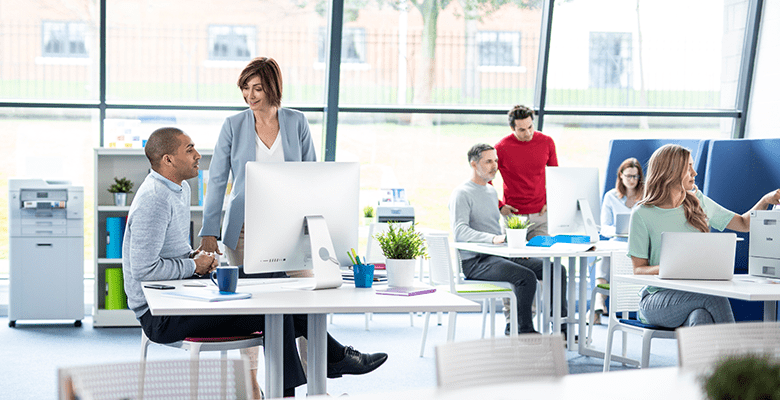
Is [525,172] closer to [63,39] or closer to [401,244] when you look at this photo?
[401,244]

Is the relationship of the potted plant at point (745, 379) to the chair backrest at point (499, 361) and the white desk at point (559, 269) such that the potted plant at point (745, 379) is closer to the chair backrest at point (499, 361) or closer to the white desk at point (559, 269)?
the chair backrest at point (499, 361)

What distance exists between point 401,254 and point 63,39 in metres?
4.53

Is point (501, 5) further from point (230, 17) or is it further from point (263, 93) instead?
point (263, 93)

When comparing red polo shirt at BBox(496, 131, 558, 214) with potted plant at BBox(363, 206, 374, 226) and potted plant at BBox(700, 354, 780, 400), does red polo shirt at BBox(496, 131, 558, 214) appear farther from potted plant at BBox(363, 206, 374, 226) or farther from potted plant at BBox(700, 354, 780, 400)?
potted plant at BBox(700, 354, 780, 400)

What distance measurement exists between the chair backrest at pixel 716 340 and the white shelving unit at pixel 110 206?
4.65 meters

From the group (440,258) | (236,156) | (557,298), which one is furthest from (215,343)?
(557,298)

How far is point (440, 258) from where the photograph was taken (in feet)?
15.2

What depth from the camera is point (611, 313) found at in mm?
3746

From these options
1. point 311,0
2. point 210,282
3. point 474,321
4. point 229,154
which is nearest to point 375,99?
point 311,0

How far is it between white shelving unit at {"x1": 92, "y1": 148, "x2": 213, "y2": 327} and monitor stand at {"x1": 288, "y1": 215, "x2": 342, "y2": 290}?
3.34 m

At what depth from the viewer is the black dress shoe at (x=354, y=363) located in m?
2.96

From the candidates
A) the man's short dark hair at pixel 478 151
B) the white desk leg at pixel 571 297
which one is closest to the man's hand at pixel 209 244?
the man's short dark hair at pixel 478 151

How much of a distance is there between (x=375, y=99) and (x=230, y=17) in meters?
1.39

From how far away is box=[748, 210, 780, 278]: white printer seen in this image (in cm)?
331
